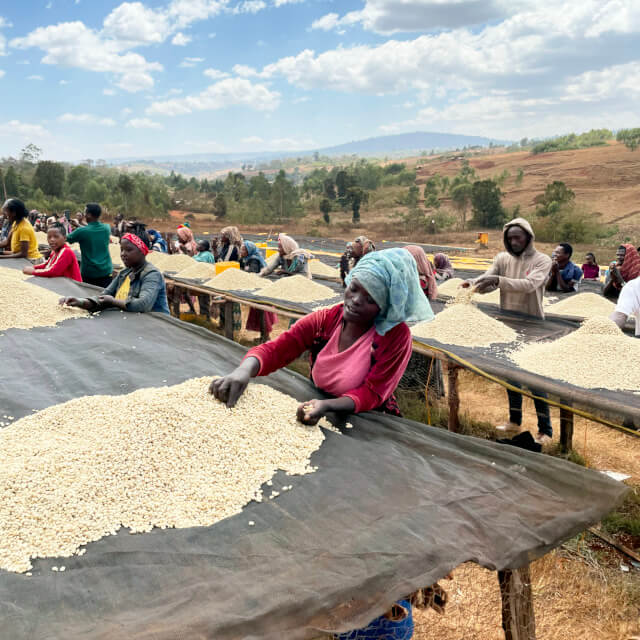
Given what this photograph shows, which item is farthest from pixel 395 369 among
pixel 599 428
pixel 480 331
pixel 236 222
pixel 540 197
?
pixel 540 197

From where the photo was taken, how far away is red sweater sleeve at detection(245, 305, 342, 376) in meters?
1.89

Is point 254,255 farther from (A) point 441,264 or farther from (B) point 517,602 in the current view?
(B) point 517,602

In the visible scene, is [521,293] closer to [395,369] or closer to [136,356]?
[395,369]

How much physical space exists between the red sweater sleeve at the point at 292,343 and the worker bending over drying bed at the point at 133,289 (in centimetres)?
166

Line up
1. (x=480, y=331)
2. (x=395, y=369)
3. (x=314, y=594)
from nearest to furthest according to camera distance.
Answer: (x=314, y=594) < (x=395, y=369) < (x=480, y=331)

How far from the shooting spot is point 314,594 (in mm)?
995

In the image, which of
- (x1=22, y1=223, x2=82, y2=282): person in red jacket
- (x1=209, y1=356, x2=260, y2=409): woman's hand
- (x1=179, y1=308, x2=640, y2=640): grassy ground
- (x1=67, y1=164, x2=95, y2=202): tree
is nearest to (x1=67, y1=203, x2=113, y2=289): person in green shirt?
(x1=22, y1=223, x2=82, y2=282): person in red jacket

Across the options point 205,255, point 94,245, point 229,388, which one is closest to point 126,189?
point 205,255

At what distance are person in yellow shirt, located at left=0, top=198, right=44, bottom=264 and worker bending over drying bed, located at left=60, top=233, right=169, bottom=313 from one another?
1952mm

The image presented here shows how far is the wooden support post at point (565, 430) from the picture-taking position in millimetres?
3383

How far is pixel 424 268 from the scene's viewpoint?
4.25 metres

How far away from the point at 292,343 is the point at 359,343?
0.87 feet

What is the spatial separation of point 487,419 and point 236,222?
2767 centimetres

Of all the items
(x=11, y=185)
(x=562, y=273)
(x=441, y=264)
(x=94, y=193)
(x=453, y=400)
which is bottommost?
(x=453, y=400)
